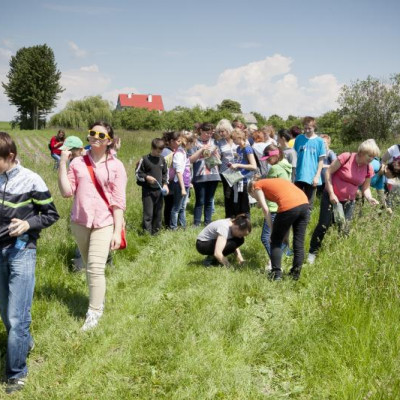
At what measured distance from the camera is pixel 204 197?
7.59 m

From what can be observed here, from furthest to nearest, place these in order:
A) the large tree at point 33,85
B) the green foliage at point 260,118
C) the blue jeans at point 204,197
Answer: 1. the green foliage at point 260,118
2. the large tree at point 33,85
3. the blue jeans at point 204,197

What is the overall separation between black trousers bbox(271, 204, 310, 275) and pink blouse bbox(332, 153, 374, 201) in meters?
0.95

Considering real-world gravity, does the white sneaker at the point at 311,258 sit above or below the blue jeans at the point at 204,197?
below

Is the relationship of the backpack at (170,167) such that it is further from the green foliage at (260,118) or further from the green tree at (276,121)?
the green foliage at (260,118)

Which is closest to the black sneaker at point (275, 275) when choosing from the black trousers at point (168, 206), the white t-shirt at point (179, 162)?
the white t-shirt at point (179, 162)

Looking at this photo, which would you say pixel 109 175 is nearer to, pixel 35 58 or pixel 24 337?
pixel 24 337

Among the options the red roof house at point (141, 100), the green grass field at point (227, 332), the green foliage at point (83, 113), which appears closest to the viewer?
the green grass field at point (227, 332)

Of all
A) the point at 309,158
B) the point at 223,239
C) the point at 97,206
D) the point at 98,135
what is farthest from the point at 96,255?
the point at 309,158

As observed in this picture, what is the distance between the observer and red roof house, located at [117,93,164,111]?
112312 millimetres

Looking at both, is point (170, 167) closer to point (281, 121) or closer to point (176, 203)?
point (176, 203)

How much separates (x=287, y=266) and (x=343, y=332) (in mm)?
2022

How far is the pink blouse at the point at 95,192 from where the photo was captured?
384cm

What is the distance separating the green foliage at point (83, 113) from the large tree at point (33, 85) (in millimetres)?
17219

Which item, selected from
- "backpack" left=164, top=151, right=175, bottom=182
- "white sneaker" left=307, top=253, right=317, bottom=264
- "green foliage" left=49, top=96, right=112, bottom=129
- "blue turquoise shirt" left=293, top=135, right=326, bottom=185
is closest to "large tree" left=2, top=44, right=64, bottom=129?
"green foliage" left=49, top=96, right=112, bottom=129
